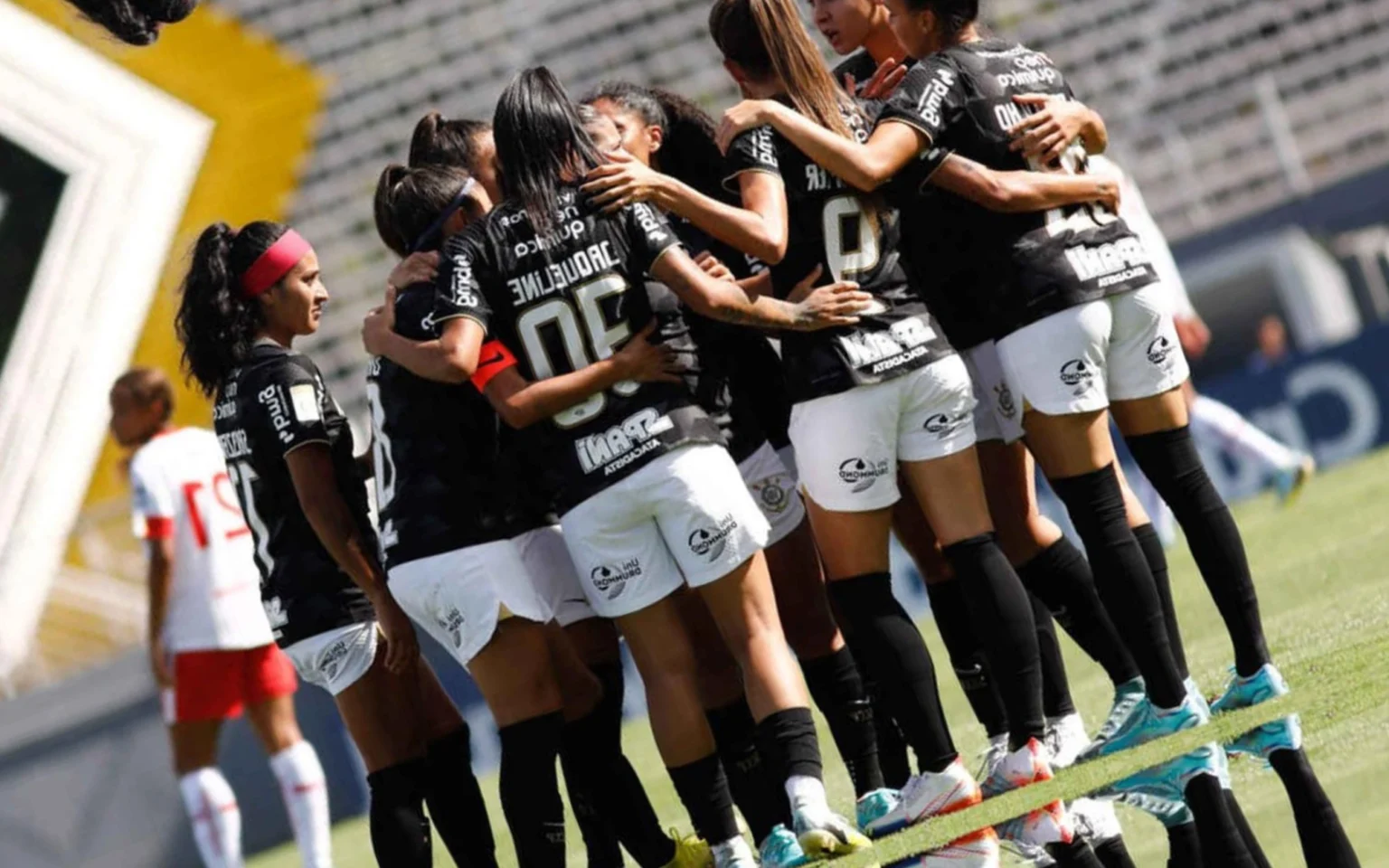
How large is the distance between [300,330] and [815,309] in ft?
5.11

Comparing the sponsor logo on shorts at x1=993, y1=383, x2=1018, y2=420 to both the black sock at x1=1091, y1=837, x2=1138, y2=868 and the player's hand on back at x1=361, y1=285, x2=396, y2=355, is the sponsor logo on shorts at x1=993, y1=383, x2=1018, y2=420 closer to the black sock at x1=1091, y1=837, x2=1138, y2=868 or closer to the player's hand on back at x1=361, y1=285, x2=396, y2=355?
the black sock at x1=1091, y1=837, x2=1138, y2=868

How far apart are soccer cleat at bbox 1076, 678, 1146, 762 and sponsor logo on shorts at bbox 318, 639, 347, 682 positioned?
185 centimetres

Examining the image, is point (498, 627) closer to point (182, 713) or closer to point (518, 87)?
point (518, 87)

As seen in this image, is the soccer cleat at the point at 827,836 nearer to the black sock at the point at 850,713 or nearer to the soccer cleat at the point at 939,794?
the soccer cleat at the point at 939,794

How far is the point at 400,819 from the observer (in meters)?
5.22

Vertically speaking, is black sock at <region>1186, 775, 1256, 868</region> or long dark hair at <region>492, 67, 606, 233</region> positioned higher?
long dark hair at <region>492, 67, 606, 233</region>

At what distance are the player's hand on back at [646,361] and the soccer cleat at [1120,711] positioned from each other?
134cm

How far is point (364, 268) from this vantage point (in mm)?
17094

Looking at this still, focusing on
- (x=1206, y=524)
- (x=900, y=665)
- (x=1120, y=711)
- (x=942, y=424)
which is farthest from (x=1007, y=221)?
(x=1120, y=711)

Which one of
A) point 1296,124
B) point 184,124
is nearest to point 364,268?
point 184,124

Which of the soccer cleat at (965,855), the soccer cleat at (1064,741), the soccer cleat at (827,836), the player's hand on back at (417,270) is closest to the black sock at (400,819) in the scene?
the soccer cleat at (827,836)

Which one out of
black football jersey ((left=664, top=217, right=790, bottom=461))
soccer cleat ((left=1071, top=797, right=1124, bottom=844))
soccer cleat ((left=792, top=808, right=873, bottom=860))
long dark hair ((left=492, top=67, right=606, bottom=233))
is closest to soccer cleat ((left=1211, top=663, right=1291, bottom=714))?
soccer cleat ((left=1071, top=797, right=1124, bottom=844))

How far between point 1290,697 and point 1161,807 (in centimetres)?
93

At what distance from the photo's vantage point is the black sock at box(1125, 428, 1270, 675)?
485 centimetres
